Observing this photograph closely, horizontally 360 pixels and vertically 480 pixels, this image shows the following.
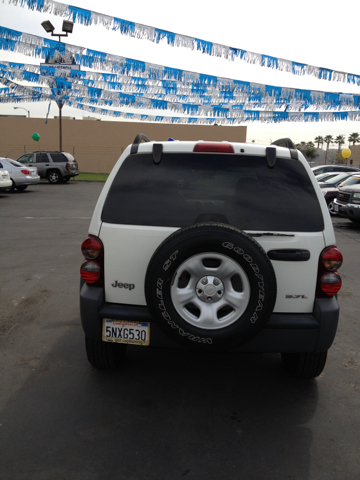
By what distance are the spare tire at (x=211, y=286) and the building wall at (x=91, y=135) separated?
41997 millimetres

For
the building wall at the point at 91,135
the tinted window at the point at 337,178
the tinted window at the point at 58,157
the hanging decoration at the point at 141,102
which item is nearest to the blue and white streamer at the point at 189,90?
the hanging decoration at the point at 141,102

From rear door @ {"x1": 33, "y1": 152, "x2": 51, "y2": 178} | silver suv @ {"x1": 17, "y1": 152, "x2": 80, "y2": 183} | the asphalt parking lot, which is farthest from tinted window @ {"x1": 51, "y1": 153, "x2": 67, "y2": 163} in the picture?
the asphalt parking lot

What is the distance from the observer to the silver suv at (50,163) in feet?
88.3

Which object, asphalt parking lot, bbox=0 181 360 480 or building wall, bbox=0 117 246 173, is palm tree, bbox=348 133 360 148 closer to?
building wall, bbox=0 117 246 173

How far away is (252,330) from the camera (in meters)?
2.81

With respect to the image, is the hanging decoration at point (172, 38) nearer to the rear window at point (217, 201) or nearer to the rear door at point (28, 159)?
the rear window at point (217, 201)

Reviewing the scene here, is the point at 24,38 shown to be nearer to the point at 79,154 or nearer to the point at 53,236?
the point at 53,236

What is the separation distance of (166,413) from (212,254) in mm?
1190

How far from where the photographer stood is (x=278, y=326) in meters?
2.99

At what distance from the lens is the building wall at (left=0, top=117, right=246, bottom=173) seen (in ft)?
143

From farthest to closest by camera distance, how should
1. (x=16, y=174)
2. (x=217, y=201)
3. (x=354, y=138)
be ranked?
(x=354, y=138) → (x=16, y=174) → (x=217, y=201)

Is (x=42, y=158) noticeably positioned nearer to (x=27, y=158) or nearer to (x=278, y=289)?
(x=27, y=158)

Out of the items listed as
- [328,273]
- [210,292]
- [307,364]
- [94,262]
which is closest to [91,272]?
[94,262]

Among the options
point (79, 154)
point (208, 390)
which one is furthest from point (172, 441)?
point (79, 154)
